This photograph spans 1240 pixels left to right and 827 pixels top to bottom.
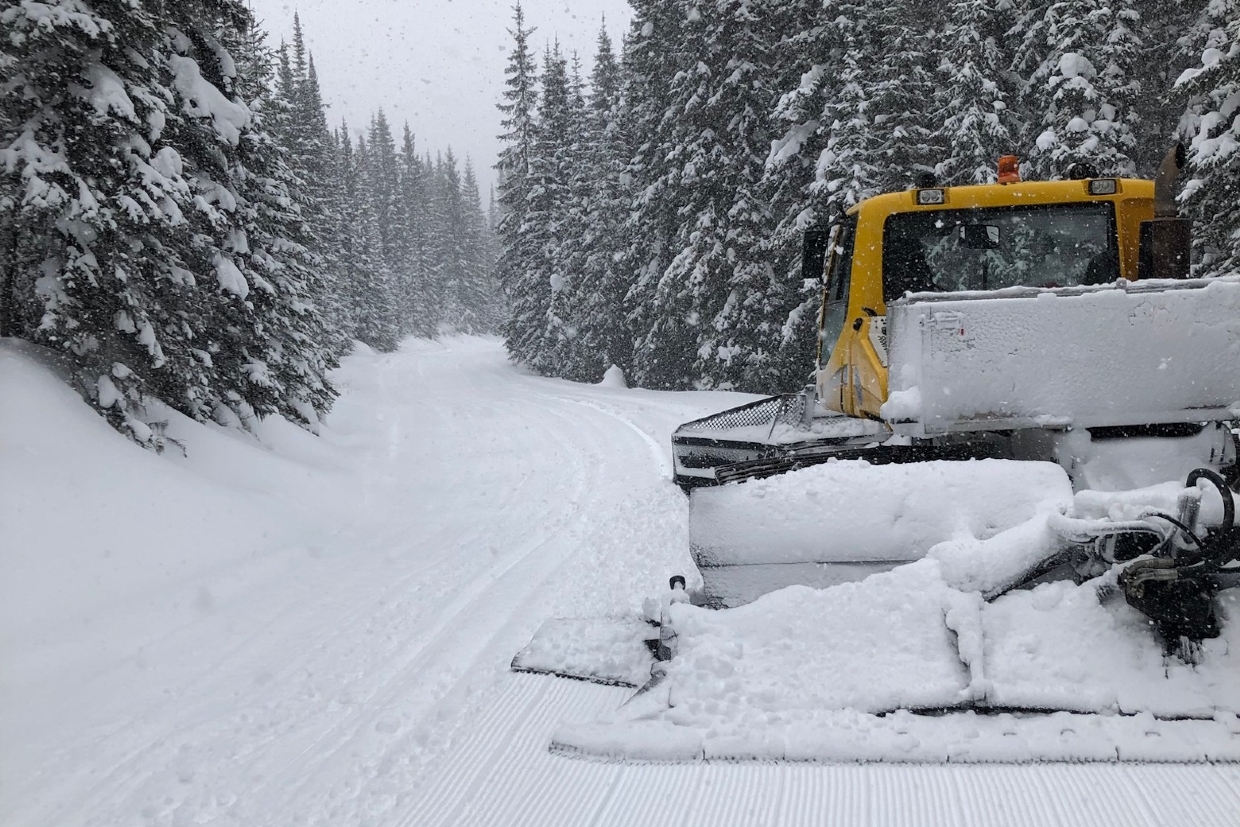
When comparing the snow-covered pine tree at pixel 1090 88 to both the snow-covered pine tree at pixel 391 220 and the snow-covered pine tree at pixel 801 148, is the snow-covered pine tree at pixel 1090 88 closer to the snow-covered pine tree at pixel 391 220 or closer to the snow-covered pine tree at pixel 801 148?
the snow-covered pine tree at pixel 801 148

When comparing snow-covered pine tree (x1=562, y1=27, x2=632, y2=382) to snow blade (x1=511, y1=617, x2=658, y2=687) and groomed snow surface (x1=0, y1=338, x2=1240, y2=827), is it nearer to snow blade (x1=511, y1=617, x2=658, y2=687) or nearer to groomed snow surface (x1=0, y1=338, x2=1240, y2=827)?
groomed snow surface (x1=0, y1=338, x2=1240, y2=827)

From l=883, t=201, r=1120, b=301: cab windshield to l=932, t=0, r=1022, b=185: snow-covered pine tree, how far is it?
1453cm

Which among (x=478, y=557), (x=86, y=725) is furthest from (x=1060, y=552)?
(x=478, y=557)

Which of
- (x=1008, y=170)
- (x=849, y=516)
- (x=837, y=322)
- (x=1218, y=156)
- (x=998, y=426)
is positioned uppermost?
(x=1218, y=156)

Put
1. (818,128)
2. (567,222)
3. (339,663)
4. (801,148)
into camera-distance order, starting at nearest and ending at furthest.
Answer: (339,663) → (818,128) → (801,148) → (567,222)

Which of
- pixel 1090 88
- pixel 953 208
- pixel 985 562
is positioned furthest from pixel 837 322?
pixel 1090 88

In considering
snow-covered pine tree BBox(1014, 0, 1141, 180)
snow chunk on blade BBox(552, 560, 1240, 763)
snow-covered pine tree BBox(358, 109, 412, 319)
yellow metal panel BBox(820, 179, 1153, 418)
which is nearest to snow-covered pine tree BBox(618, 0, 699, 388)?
snow-covered pine tree BBox(1014, 0, 1141, 180)

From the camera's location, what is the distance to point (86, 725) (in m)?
3.50

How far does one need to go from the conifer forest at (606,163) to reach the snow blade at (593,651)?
329 centimetres

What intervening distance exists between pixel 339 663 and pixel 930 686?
10.0 feet

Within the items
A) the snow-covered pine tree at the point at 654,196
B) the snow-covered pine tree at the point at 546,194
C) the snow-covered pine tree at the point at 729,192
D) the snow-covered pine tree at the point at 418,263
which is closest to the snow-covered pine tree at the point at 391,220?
the snow-covered pine tree at the point at 418,263

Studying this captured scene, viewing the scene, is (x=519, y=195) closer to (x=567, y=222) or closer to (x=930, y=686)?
(x=567, y=222)

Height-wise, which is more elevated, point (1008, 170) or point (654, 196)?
point (654, 196)

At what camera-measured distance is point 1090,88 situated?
16.4 metres
